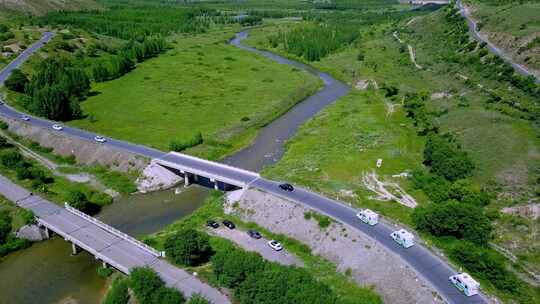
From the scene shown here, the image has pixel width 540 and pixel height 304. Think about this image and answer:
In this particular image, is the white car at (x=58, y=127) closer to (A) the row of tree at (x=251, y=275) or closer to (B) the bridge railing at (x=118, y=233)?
(B) the bridge railing at (x=118, y=233)

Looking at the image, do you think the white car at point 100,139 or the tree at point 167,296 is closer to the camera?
the tree at point 167,296

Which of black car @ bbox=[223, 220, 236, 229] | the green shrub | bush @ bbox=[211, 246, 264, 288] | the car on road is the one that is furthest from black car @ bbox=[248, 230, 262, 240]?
the green shrub

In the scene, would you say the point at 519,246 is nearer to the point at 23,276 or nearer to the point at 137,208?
the point at 137,208

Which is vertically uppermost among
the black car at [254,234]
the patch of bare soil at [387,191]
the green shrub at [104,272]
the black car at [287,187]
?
the black car at [287,187]

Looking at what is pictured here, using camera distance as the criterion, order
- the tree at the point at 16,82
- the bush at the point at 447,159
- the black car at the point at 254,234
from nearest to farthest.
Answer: the black car at the point at 254,234, the bush at the point at 447,159, the tree at the point at 16,82

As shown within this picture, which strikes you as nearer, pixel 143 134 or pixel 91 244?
pixel 91 244

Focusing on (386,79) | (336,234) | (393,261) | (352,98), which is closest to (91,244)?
(336,234)

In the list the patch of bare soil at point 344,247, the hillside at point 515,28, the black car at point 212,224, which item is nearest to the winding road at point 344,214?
the patch of bare soil at point 344,247
